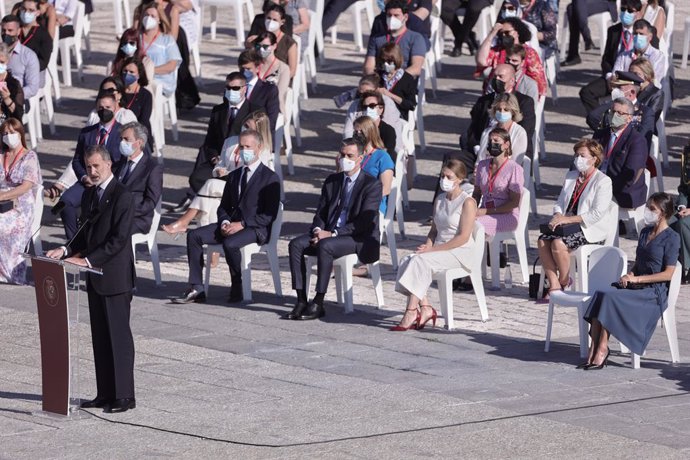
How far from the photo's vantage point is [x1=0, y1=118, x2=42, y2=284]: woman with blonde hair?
15008 mm

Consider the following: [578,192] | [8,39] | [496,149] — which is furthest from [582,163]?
[8,39]

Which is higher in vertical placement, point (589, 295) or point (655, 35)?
point (655, 35)

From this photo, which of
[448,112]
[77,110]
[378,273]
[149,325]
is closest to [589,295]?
[378,273]

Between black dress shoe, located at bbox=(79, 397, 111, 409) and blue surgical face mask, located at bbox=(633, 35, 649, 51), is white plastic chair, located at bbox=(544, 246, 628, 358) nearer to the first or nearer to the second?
black dress shoe, located at bbox=(79, 397, 111, 409)

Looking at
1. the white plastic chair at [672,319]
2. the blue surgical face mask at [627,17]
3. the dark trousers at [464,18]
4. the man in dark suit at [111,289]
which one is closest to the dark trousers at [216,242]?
the man in dark suit at [111,289]

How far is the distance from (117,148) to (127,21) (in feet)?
33.2

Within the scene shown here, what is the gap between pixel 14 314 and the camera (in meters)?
13.8

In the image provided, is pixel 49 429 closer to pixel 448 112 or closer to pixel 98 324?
pixel 98 324

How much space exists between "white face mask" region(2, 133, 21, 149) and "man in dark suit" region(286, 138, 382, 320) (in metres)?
2.87

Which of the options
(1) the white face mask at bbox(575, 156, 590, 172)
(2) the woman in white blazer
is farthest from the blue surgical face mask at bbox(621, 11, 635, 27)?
(1) the white face mask at bbox(575, 156, 590, 172)

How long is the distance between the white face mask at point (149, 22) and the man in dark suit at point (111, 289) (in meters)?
8.30

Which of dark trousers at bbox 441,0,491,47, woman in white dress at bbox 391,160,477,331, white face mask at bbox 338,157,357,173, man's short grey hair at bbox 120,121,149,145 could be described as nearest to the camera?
woman in white dress at bbox 391,160,477,331

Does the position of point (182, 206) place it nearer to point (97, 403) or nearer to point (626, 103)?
point (626, 103)

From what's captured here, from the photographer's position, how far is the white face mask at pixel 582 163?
13.5 m
